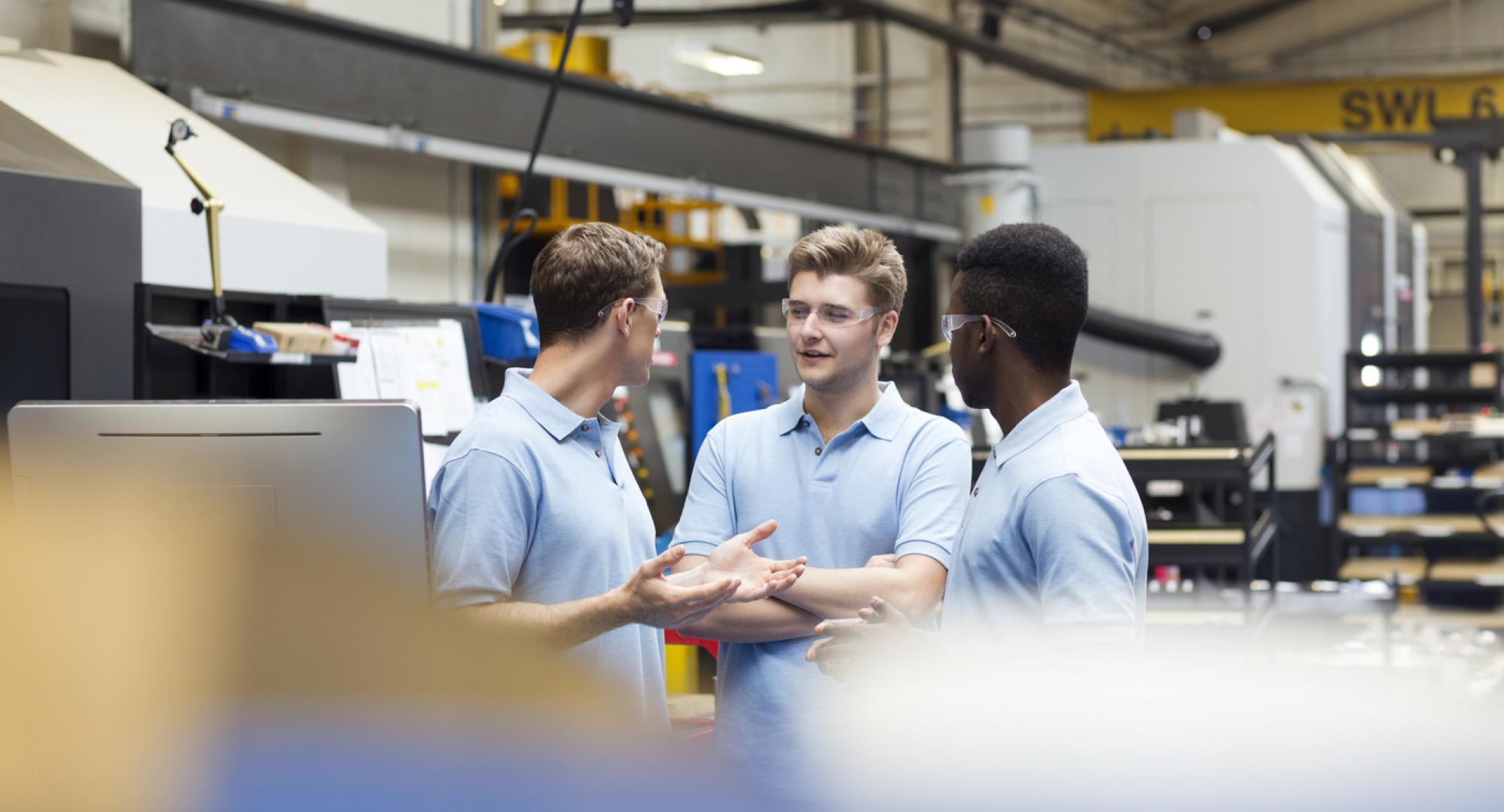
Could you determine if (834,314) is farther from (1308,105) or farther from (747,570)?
(1308,105)

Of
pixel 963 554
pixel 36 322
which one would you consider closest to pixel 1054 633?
→ pixel 963 554

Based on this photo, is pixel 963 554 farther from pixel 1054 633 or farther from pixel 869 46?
pixel 869 46

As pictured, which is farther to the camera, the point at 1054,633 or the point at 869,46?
the point at 869,46

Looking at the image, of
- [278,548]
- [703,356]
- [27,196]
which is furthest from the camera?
[703,356]

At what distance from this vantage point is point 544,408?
6.04 feet

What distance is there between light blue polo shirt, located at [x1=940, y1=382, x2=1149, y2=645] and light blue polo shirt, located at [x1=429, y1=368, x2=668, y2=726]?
39 centimetres

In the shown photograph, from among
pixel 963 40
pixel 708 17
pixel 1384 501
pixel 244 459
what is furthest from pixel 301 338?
pixel 963 40

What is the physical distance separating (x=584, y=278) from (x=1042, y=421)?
632mm

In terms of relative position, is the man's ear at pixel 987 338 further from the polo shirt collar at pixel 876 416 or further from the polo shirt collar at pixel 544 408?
the polo shirt collar at pixel 544 408

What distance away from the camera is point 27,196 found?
288cm

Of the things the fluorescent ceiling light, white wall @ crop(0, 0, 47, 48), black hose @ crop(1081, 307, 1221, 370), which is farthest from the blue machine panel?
the fluorescent ceiling light

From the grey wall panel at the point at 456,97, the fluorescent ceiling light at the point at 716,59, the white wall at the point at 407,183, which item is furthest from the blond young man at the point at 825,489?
the fluorescent ceiling light at the point at 716,59

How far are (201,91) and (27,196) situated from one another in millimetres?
2725

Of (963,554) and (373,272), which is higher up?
(373,272)
